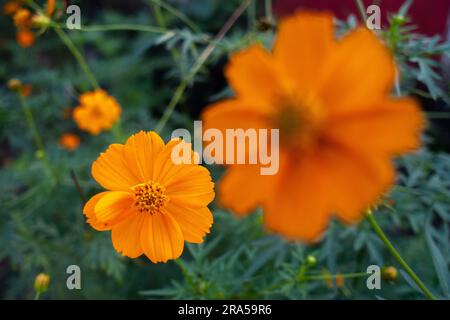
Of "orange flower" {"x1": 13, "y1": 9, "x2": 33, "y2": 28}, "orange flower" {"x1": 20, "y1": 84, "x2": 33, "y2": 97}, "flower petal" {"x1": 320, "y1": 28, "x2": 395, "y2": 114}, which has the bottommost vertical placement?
"flower petal" {"x1": 320, "y1": 28, "x2": 395, "y2": 114}

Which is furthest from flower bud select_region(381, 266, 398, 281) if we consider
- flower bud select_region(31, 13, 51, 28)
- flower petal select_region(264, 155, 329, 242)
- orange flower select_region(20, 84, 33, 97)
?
orange flower select_region(20, 84, 33, 97)

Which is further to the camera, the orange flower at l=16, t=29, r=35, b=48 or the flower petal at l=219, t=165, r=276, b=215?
the orange flower at l=16, t=29, r=35, b=48

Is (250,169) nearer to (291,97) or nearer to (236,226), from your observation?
(291,97)

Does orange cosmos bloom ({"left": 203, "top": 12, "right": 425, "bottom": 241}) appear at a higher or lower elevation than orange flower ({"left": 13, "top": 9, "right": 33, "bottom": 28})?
lower

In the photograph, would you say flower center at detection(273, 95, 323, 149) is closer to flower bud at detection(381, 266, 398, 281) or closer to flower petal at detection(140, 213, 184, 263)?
flower petal at detection(140, 213, 184, 263)

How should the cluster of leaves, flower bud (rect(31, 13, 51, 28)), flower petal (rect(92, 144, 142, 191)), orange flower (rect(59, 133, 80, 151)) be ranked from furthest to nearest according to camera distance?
orange flower (rect(59, 133, 80, 151)) → flower bud (rect(31, 13, 51, 28)) → the cluster of leaves → flower petal (rect(92, 144, 142, 191))

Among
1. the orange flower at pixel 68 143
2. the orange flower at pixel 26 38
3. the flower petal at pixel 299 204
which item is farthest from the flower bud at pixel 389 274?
the orange flower at pixel 26 38

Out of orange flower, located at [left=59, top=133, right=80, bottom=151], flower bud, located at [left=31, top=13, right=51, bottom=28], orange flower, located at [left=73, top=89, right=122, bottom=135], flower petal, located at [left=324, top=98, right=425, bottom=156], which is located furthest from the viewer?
orange flower, located at [left=59, top=133, right=80, bottom=151]
